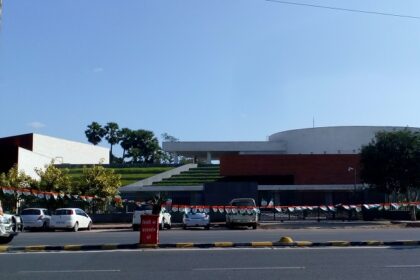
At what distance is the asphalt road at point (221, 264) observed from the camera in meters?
11.7

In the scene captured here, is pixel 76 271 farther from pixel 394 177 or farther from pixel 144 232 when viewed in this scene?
pixel 394 177

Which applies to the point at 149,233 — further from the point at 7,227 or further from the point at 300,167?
the point at 300,167

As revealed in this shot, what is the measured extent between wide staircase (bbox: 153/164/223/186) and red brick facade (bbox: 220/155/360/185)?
315 centimetres

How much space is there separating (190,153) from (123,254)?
72.7 meters

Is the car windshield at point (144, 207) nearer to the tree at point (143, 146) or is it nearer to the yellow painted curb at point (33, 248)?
the yellow painted curb at point (33, 248)

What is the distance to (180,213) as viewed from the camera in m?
42.4

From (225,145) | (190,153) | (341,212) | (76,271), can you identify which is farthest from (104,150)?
(76,271)

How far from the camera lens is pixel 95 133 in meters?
98.5

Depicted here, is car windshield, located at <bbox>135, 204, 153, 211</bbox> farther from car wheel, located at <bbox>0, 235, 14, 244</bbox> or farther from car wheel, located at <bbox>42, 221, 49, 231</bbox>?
car wheel, located at <bbox>0, 235, 14, 244</bbox>

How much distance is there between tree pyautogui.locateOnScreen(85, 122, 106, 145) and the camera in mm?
98312

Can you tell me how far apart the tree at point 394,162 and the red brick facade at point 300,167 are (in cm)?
2061

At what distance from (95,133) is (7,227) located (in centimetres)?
7943

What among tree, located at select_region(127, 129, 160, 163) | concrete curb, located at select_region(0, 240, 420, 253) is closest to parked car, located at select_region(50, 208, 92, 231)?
concrete curb, located at select_region(0, 240, 420, 253)

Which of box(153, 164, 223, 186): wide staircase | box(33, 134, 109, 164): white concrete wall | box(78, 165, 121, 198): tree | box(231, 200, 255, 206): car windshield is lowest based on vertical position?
box(231, 200, 255, 206): car windshield
